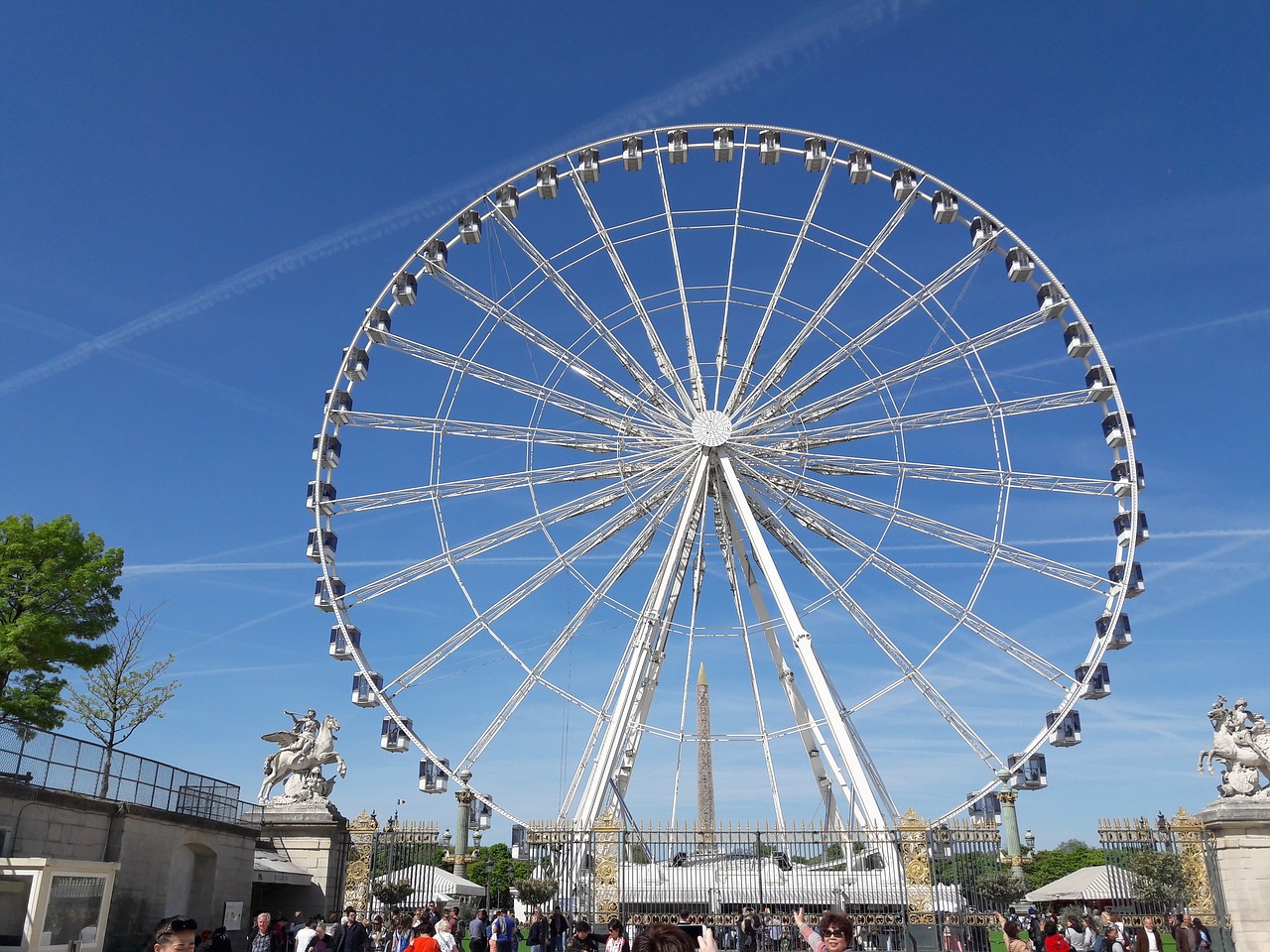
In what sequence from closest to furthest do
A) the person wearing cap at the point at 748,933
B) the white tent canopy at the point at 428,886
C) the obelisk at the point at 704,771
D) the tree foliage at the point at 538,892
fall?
A: the person wearing cap at the point at 748,933
the white tent canopy at the point at 428,886
the tree foliage at the point at 538,892
the obelisk at the point at 704,771

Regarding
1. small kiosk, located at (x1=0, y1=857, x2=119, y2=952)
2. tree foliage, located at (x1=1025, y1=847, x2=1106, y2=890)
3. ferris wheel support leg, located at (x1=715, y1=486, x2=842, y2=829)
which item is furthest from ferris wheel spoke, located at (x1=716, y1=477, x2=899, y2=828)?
tree foliage, located at (x1=1025, y1=847, x2=1106, y2=890)

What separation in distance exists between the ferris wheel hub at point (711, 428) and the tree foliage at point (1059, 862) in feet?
235

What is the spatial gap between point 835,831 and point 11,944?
13350 millimetres

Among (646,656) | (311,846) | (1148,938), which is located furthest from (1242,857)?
(311,846)

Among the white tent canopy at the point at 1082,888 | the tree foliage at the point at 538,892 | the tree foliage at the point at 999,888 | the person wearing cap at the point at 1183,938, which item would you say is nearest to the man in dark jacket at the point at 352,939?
the tree foliage at the point at 538,892

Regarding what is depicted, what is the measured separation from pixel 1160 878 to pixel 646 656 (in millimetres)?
13869

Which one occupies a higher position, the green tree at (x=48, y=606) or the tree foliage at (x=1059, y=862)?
the green tree at (x=48, y=606)

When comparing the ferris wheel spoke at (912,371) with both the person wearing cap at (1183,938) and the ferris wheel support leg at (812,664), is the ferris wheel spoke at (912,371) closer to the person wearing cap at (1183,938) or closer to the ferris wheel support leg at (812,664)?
the ferris wheel support leg at (812,664)

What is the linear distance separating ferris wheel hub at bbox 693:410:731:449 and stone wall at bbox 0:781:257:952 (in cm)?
1353

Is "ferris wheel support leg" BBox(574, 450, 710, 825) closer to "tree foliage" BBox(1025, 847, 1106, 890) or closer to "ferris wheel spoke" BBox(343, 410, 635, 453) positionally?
"ferris wheel spoke" BBox(343, 410, 635, 453)

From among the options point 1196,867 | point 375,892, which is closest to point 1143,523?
point 1196,867

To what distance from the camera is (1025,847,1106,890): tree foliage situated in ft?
284

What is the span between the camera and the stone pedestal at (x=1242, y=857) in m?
19.6

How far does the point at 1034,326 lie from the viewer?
26.8 metres
